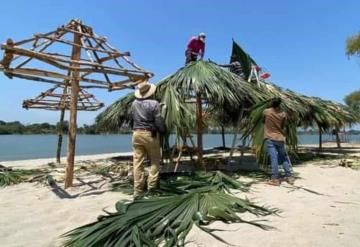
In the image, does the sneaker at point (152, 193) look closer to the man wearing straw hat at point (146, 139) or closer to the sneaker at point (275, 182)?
the man wearing straw hat at point (146, 139)

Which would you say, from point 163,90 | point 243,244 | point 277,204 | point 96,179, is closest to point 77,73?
point 163,90

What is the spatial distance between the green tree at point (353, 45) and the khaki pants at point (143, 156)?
22.5 m

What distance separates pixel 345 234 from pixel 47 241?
2772 millimetres

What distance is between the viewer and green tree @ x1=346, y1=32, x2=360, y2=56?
24047 millimetres

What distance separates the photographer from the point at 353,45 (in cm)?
2433

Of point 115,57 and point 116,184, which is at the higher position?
point 115,57

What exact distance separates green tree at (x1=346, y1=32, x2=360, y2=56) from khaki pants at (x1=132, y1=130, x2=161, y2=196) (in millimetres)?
22469

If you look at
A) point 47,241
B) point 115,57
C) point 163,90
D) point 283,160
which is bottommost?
point 47,241

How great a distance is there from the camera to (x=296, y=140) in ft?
26.0

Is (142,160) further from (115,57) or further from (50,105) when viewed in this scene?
(50,105)

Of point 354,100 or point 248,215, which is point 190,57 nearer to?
point 248,215

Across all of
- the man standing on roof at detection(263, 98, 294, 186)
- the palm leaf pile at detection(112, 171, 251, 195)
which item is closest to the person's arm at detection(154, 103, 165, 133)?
the palm leaf pile at detection(112, 171, 251, 195)

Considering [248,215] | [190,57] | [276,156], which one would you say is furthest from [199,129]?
[248,215]

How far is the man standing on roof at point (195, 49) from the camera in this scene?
870 centimetres
